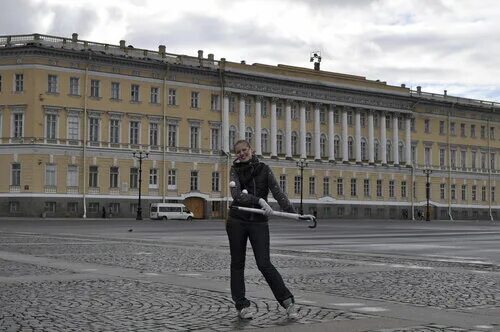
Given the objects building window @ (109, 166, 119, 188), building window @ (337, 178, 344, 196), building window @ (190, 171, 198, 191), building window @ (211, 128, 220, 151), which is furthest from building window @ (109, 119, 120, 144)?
building window @ (337, 178, 344, 196)

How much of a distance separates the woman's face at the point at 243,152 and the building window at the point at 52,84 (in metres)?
63.6

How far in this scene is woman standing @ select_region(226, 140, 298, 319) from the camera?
9.33 meters

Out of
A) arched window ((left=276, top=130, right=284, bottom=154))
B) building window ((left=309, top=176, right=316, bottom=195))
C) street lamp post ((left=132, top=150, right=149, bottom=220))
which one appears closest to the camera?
street lamp post ((left=132, top=150, right=149, bottom=220))

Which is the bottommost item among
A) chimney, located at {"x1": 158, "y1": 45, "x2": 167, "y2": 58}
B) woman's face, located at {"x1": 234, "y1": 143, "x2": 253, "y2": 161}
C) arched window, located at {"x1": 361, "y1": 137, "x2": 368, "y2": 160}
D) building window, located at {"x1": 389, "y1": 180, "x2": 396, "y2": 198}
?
woman's face, located at {"x1": 234, "y1": 143, "x2": 253, "y2": 161}

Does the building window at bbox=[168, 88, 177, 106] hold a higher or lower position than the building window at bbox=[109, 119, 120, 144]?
higher

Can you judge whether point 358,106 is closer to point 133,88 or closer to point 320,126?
point 320,126

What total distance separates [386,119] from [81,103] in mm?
40135

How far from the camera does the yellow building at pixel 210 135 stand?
6962cm

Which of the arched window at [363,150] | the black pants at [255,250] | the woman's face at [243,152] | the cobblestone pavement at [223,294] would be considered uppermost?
the arched window at [363,150]

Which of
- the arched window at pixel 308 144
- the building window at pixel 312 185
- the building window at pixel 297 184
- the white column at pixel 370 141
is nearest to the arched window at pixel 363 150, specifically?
the white column at pixel 370 141

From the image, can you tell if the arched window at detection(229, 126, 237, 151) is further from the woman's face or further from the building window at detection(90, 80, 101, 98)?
the woman's face

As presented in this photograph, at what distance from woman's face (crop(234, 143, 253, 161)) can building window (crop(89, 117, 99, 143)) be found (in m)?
64.6

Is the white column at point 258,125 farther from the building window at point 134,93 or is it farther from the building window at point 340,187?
the building window at point 134,93

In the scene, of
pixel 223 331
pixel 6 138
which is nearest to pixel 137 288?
pixel 223 331
